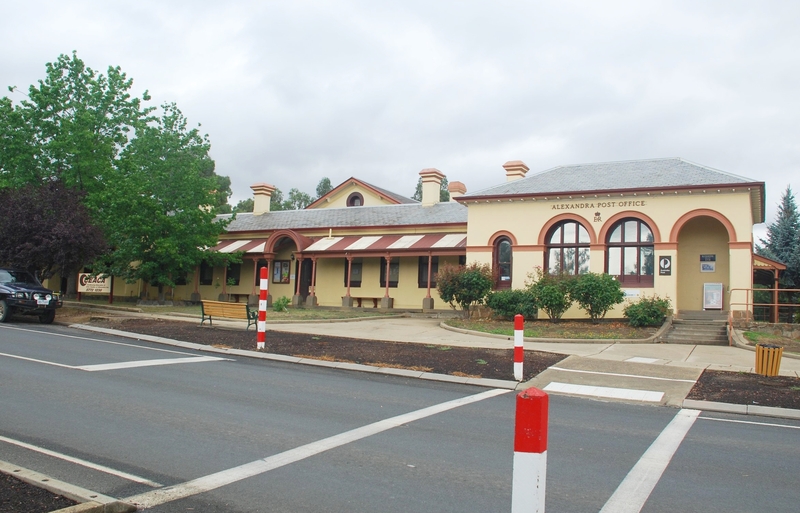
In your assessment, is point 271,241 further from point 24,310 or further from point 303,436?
point 303,436

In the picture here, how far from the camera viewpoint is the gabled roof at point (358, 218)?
3097 centimetres

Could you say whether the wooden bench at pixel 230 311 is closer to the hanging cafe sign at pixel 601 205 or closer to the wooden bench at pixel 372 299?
the hanging cafe sign at pixel 601 205

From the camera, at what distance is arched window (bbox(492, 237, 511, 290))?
25.1 m

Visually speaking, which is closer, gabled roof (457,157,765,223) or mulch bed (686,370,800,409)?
mulch bed (686,370,800,409)

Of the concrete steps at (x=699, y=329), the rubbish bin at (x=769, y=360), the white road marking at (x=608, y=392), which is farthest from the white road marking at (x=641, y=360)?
the concrete steps at (x=699, y=329)

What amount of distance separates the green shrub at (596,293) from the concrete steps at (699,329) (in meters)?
1.99

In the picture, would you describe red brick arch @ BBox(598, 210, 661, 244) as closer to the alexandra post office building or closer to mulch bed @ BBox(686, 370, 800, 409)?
the alexandra post office building

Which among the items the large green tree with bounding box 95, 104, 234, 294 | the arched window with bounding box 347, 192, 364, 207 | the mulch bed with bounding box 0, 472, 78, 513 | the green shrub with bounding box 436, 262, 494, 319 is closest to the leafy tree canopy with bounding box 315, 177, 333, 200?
the arched window with bounding box 347, 192, 364, 207

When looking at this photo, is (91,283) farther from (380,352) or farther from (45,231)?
(380,352)

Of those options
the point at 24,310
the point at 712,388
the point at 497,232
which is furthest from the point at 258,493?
the point at 497,232

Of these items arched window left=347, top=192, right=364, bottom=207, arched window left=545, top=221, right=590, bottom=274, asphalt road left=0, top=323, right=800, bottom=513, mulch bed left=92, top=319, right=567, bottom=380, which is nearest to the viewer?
asphalt road left=0, top=323, right=800, bottom=513

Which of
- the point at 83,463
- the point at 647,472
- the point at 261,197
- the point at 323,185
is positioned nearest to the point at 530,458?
the point at 647,472

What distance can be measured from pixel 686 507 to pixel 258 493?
330 centimetres

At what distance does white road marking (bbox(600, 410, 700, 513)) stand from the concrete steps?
11.4 m
